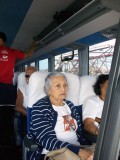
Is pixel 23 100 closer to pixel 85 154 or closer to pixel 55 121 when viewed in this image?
pixel 55 121

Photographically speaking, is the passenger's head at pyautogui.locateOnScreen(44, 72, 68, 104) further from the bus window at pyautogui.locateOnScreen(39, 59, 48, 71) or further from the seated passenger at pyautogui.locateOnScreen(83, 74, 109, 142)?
the bus window at pyautogui.locateOnScreen(39, 59, 48, 71)

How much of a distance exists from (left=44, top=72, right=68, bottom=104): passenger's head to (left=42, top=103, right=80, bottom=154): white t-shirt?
0.11 metres

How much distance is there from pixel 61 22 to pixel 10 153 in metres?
2.17

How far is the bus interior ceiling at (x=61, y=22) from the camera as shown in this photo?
249 cm

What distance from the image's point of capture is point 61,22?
153 inches

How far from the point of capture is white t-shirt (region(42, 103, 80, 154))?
8.46 feet

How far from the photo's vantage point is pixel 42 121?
2.48 m

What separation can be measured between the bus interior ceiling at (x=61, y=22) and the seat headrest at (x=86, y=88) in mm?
561

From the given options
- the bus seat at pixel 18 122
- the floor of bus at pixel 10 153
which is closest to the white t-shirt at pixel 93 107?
the bus seat at pixel 18 122

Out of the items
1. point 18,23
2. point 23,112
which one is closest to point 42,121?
point 23,112

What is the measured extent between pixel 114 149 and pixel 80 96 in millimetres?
1559

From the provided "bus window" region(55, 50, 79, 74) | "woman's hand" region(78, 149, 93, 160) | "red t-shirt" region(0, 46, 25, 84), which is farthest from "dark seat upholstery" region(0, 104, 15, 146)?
"woman's hand" region(78, 149, 93, 160)

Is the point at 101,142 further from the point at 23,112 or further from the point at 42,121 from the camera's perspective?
the point at 23,112

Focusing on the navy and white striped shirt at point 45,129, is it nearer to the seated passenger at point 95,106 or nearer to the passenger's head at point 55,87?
the passenger's head at point 55,87
